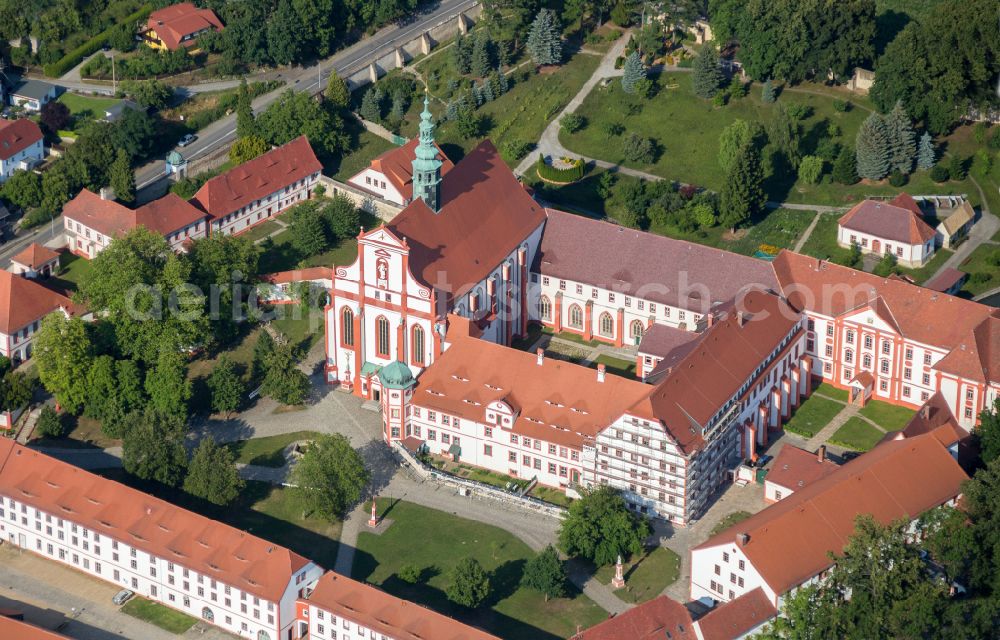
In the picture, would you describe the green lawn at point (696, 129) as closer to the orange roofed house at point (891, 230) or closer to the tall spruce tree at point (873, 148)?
the tall spruce tree at point (873, 148)

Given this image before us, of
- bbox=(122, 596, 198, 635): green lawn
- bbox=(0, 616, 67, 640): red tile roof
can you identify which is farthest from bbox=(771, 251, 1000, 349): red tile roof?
bbox=(0, 616, 67, 640): red tile roof

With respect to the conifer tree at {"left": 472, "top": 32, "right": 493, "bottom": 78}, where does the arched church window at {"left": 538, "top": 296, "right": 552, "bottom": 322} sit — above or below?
below

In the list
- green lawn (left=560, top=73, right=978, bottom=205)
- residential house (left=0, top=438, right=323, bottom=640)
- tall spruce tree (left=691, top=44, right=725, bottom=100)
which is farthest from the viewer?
tall spruce tree (left=691, top=44, right=725, bottom=100)

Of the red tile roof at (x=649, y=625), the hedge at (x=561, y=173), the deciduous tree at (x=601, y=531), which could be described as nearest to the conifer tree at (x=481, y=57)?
the hedge at (x=561, y=173)

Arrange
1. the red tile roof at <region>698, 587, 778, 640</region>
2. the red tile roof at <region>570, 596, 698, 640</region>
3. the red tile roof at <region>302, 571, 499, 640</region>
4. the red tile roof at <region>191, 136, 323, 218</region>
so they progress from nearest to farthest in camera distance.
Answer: the red tile roof at <region>570, 596, 698, 640</region> → the red tile roof at <region>302, 571, 499, 640</region> → the red tile roof at <region>698, 587, 778, 640</region> → the red tile roof at <region>191, 136, 323, 218</region>

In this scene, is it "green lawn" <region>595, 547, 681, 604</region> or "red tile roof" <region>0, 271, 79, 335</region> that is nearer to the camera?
"green lawn" <region>595, 547, 681, 604</region>

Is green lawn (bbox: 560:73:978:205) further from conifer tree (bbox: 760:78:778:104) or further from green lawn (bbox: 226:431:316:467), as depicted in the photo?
green lawn (bbox: 226:431:316:467)

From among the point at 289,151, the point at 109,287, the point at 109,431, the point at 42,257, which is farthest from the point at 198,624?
the point at 289,151

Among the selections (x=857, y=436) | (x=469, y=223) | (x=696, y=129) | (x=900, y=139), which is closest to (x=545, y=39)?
(x=696, y=129)
